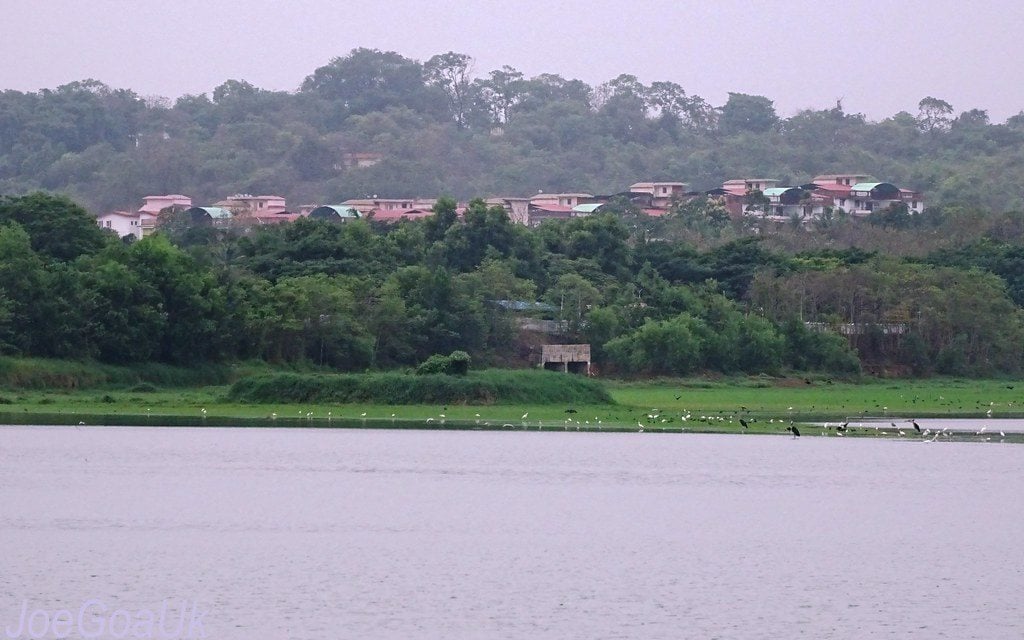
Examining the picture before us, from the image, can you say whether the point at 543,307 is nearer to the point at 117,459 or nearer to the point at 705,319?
the point at 705,319

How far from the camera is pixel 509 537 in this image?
27.3 meters

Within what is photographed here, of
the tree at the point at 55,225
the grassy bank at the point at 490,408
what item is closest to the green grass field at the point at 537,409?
the grassy bank at the point at 490,408

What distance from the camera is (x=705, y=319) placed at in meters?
73.1

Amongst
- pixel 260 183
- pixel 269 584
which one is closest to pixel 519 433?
pixel 269 584

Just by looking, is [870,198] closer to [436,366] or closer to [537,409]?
[537,409]

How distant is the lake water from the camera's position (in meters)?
21.0

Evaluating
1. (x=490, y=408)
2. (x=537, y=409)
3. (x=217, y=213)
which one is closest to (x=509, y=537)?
(x=490, y=408)

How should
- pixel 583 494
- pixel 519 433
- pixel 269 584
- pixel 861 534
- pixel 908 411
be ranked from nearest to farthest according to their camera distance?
pixel 269 584 < pixel 861 534 < pixel 583 494 < pixel 519 433 < pixel 908 411

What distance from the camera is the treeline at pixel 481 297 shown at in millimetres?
56969

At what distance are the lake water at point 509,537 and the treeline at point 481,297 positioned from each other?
1409 centimetres

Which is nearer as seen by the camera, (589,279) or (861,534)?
(861,534)

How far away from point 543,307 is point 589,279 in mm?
5642

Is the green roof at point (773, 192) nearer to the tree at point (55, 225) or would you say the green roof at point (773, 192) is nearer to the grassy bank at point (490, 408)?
the grassy bank at point (490, 408)

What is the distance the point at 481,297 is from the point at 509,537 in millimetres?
43760
